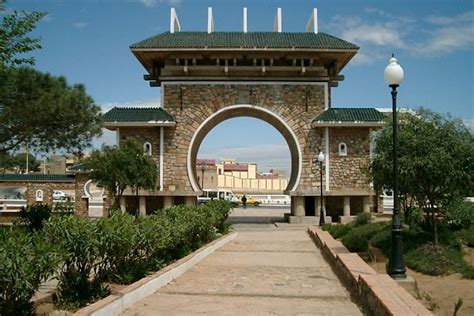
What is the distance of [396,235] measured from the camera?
9031mm

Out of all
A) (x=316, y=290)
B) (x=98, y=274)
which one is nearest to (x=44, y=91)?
(x=98, y=274)

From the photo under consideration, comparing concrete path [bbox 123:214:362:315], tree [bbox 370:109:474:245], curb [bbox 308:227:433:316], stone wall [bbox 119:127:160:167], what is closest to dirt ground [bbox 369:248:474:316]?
curb [bbox 308:227:433:316]

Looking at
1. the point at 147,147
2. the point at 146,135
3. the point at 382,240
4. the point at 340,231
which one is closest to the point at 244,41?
the point at 146,135

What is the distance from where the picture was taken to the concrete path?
737cm

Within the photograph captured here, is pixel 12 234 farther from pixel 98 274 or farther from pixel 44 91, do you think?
pixel 44 91

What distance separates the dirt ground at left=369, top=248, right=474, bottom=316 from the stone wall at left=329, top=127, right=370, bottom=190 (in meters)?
15.0

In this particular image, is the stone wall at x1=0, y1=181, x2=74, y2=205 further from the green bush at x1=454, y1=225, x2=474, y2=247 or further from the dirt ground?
the dirt ground

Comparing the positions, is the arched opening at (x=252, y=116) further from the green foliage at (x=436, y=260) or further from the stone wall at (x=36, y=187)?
the green foliage at (x=436, y=260)

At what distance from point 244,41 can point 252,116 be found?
4.08 m

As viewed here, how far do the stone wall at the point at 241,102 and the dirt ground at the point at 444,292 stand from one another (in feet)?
51.2

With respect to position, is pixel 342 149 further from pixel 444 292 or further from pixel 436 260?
pixel 444 292

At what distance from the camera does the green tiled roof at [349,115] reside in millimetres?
26562

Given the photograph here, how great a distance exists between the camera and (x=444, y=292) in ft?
30.6

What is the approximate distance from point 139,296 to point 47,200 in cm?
2623
